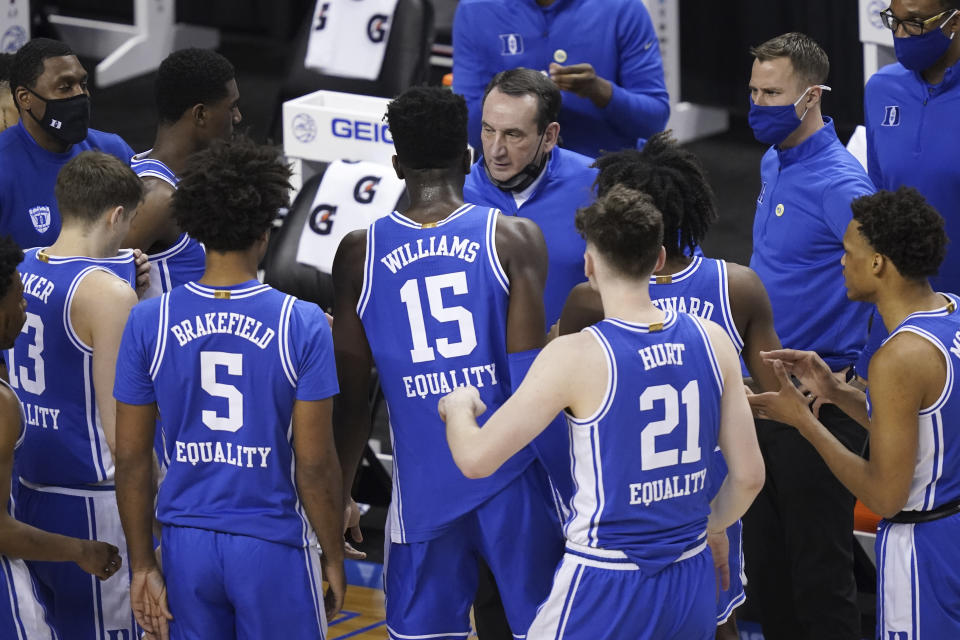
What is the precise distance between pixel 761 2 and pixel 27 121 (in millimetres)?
7056

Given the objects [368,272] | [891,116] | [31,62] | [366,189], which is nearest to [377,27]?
[366,189]

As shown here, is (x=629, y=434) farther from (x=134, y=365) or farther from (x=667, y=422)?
(x=134, y=365)

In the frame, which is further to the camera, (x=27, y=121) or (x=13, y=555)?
(x=27, y=121)

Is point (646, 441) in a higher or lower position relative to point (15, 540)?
higher

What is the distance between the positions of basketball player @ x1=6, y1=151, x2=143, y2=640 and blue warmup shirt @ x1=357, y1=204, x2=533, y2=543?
2.31 feet

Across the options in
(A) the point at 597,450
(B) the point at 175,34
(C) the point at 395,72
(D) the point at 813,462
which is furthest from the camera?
(B) the point at 175,34

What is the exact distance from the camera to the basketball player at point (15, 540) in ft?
11.6

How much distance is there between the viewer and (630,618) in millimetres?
3400

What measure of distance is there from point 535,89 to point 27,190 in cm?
175

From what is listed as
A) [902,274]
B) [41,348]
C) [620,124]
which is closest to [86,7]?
[620,124]

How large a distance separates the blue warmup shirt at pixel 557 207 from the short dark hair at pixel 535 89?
0.17 m

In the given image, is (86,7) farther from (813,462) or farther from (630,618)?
(630,618)

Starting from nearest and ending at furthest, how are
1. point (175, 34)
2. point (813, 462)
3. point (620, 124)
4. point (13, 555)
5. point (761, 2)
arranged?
point (13, 555)
point (813, 462)
point (620, 124)
point (761, 2)
point (175, 34)

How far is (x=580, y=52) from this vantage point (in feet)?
19.4
